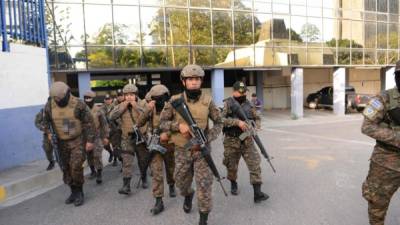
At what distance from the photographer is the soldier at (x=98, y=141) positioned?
6125mm

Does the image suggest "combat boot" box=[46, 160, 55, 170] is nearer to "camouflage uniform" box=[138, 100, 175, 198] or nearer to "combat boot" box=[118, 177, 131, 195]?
"combat boot" box=[118, 177, 131, 195]

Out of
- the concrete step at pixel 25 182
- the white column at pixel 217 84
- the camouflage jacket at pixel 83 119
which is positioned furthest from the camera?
the white column at pixel 217 84

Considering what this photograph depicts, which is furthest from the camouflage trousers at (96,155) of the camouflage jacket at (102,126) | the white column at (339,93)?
the white column at (339,93)

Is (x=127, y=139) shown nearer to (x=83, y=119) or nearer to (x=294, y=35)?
(x=83, y=119)

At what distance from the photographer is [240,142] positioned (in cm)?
473

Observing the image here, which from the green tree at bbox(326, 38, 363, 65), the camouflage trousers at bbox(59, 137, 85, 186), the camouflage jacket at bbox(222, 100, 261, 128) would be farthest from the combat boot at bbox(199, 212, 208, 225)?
the green tree at bbox(326, 38, 363, 65)

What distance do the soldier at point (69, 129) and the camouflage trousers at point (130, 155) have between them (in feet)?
2.13

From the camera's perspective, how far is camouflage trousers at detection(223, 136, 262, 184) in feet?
15.1

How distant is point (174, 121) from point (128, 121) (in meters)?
1.75

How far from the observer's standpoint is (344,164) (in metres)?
6.93

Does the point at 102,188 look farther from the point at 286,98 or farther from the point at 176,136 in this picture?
the point at 286,98

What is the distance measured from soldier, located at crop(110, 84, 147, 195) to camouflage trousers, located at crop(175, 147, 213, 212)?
1.34 meters

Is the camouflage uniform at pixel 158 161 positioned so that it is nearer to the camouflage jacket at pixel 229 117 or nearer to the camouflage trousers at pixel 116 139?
the camouflage jacket at pixel 229 117

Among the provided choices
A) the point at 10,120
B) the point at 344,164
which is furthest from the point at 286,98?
the point at 10,120
